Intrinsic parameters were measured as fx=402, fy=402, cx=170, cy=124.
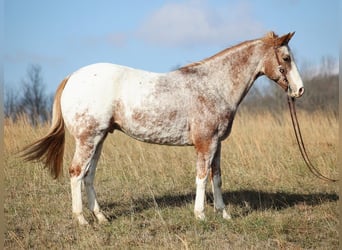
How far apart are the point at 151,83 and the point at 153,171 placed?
3.14 meters

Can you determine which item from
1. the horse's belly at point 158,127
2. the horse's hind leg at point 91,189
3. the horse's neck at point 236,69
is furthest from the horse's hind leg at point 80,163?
the horse's neck at point 236,69

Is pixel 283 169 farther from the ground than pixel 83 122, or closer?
closer

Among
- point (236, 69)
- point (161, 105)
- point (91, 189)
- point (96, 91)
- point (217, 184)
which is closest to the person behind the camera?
point (96, 91)

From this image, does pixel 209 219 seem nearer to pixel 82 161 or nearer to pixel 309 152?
pixel 82 161

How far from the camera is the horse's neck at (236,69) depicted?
217 inches

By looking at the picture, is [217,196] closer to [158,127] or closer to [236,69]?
[158,127]

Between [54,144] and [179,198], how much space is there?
218 centimetres

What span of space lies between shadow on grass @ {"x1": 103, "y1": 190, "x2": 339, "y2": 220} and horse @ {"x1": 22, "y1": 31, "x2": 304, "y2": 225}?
1.90 feet

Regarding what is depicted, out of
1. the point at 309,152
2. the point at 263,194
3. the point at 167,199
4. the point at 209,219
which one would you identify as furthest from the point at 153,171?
the point at 309,152

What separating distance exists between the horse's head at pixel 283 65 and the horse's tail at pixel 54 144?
2810 mm

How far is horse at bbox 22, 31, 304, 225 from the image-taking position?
515 cm

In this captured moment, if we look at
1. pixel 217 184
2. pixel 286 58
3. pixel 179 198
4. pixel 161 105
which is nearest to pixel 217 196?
pixel 217 184

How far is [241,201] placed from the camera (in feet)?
20.8

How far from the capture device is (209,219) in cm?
526
